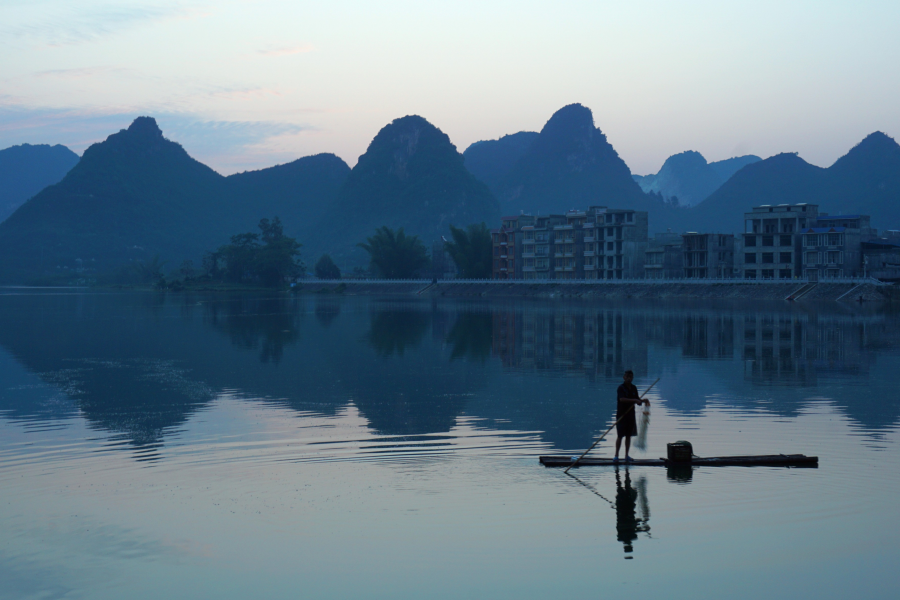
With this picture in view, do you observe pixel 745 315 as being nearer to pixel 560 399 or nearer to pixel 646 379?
pixel 646 379

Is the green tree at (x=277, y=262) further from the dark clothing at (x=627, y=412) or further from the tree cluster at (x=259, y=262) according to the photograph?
the dark clothing at (x=627, y=412)

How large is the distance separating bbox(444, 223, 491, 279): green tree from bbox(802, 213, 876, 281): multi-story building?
204 ft

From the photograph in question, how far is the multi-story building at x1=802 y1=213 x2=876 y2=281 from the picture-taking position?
102 metres

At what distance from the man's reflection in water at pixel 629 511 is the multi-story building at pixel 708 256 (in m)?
108

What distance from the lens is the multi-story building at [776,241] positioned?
355ft

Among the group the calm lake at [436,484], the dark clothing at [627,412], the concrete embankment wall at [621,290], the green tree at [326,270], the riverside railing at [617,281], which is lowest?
the calm lake at [436,484]

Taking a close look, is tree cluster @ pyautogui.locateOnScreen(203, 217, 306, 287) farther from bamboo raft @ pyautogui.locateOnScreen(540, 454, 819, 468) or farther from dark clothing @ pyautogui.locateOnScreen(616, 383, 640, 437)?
bamboo raft @ pyautogui.locateOnScreen(540, 454, 819, 468)

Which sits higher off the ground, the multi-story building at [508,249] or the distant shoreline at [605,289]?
the multi-story building at [508,249]

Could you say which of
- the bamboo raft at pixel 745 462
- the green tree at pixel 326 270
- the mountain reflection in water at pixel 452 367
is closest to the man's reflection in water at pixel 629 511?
the mountain reflection in water at pixel 452 367

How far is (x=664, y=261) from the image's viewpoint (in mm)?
123438

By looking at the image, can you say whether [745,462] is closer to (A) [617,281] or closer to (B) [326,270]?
(A) [617,281]

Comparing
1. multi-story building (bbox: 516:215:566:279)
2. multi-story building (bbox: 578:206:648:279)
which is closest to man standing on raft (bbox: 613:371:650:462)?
multi-story building (bbox: 578:206:648:279)

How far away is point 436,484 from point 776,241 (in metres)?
105

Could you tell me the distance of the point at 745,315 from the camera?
6775 centimetres
